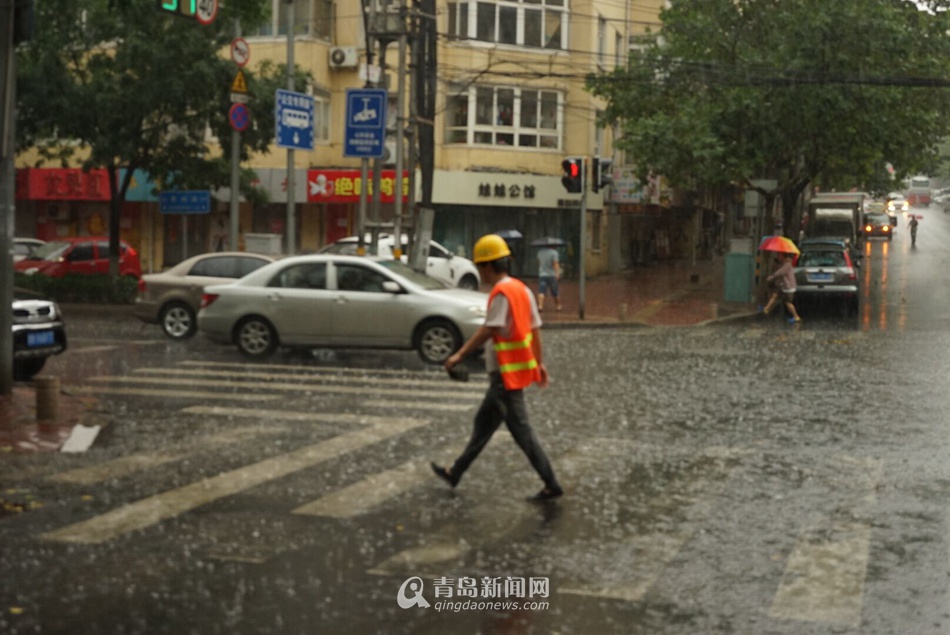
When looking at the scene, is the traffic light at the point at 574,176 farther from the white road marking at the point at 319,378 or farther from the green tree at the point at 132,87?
the white road marking at the point at 319,378

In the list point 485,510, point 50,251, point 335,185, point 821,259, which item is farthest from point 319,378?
point 335,185

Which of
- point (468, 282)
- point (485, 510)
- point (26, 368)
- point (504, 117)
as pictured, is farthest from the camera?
point (504, 117)

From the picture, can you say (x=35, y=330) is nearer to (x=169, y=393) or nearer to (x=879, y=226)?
(x=169, y=393)

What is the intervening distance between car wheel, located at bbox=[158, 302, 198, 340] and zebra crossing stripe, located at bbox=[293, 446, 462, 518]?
1155 centimetres

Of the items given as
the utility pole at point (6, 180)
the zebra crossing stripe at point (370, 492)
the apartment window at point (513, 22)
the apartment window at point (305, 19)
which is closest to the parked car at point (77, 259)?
the apartment window at point (305, 19)

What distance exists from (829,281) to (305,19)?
17976 mm

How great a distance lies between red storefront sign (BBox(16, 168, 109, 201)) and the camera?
40.9 m

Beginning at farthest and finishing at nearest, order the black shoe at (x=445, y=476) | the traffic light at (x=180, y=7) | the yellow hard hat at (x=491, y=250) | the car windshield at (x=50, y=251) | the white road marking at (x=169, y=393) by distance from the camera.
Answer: the car windshield at (x=50, y=251) → the traffic light at (x=180, y=7) → the white road marking at (x=169, y=393) → the black shoe at (x=445, y=476) → the yellow hard hat at (x=491, y=250)

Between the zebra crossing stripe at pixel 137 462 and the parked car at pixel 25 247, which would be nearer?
the zebra crossing stripe at pixel 137 462

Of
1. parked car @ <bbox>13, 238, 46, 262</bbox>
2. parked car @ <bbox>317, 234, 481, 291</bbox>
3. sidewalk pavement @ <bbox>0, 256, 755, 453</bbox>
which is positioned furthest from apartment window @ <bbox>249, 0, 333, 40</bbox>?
parked car @ <bbox>317, 234, 481, 291</bbox>

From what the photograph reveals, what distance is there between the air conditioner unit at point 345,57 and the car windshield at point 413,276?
21.4 m

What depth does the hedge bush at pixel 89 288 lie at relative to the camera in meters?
28.3

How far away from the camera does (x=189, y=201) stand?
90.8 ft

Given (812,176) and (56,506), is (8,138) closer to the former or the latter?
(56,506)
